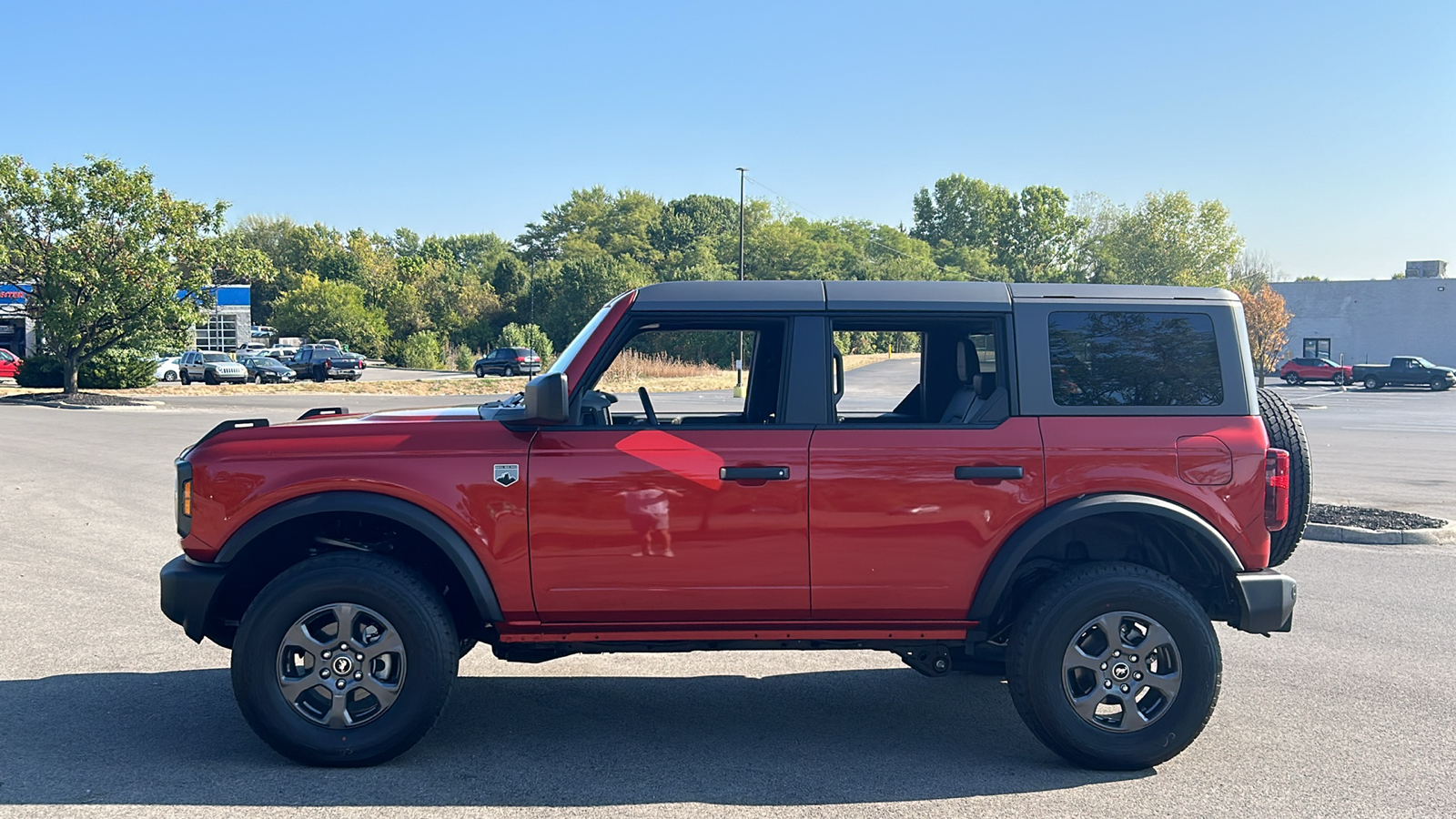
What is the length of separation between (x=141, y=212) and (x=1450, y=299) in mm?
67948

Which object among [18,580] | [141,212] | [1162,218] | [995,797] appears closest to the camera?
[995,797]

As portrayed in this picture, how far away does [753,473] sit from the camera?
4.48 meters

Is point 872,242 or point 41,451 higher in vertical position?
point 872,242

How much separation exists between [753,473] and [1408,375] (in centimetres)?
5404

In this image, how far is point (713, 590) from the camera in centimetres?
452

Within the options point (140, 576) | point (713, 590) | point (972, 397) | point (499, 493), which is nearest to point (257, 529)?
point (499, 493)

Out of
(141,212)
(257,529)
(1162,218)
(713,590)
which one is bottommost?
(713,590)

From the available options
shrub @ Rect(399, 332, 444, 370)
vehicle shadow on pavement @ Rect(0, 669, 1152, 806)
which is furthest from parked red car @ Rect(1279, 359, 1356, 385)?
vehicle shadow on pavement @ Rect(0, 669, 1152, 806)

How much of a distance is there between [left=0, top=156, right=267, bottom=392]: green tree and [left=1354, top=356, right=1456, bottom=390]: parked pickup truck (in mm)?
47688

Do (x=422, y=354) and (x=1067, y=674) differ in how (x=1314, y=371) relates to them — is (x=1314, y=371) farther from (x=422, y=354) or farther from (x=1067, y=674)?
(x=1067, y=674)

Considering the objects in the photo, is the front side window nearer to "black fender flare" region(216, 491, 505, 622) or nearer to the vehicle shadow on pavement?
"black fender flare" region(216, 491, 505, 622)

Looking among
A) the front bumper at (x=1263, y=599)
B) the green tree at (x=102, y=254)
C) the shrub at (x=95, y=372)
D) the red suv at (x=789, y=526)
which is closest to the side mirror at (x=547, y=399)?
the red suv at (x=789, y=526)

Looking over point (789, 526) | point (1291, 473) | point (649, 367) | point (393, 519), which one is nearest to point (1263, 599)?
point (1291, 473)

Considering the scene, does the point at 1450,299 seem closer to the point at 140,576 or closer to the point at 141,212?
the point at 141,212
